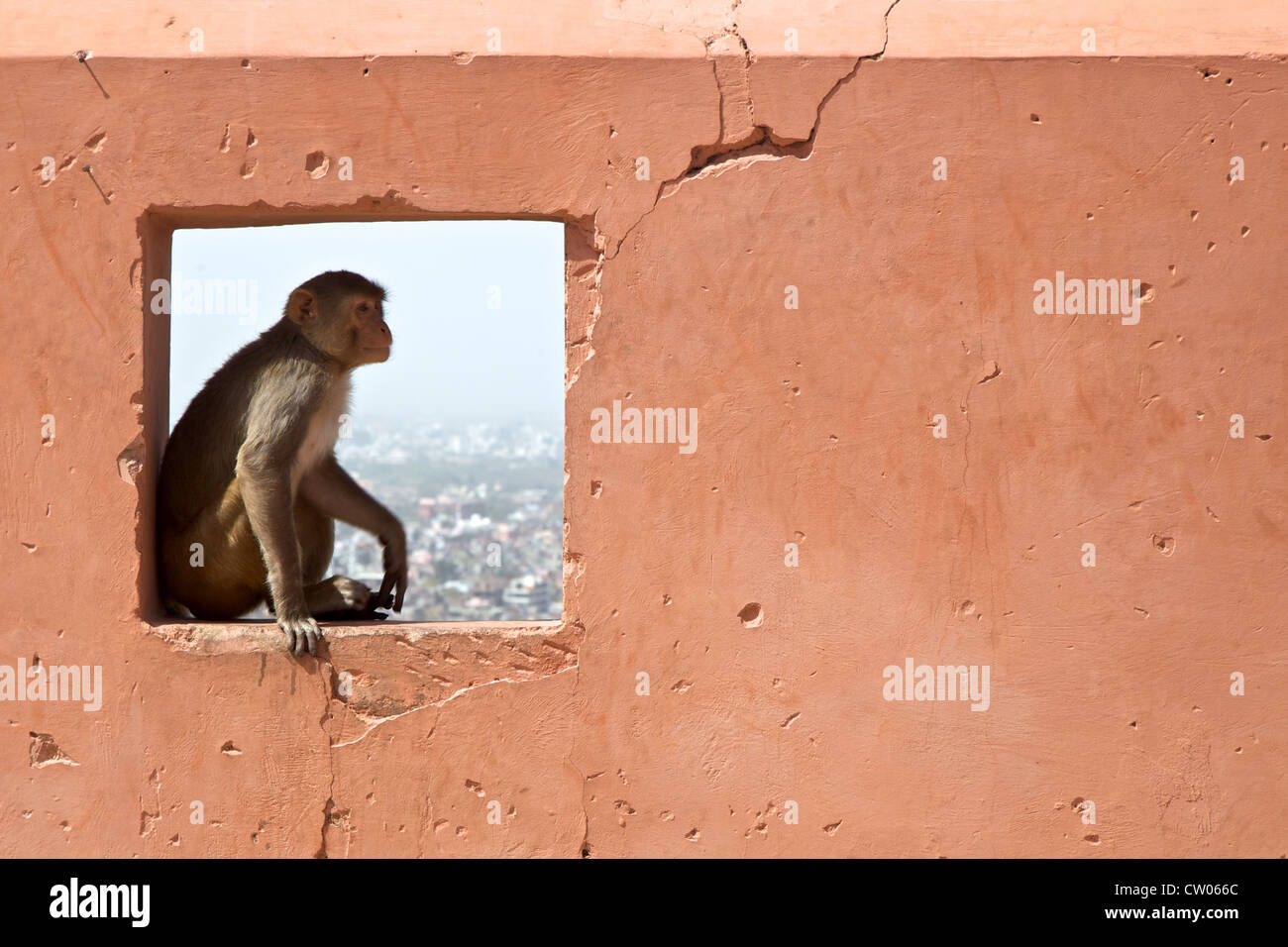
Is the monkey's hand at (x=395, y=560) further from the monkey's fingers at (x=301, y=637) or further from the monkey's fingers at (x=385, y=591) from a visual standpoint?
the monkey's fingers at (x=301, y=637)

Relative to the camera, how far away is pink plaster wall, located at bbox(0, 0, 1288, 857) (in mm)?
4070

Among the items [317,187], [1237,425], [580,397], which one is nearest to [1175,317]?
[1237,425]

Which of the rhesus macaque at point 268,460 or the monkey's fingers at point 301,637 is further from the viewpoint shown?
the rhesus macaque at point 268,460

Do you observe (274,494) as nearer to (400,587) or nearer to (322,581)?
(322,581)

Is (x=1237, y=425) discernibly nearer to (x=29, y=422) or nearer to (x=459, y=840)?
(x=459, y=840)

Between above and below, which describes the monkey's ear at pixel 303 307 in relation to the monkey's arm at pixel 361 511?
above

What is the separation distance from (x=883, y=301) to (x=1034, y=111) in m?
0.82

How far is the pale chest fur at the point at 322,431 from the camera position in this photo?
4586 mm

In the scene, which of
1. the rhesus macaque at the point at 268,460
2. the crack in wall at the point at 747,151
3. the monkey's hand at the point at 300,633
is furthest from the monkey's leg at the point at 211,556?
the crack in wall at the point at 747,151

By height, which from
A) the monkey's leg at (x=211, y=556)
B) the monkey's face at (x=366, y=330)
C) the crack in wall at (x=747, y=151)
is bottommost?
the monkey's leg at (x=211, y=556)

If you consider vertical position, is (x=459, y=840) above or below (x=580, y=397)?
below

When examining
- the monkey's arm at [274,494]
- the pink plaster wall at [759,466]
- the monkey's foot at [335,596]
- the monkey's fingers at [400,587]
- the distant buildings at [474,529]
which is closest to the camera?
the pink plaster wall at [759,466]

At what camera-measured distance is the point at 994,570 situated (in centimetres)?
409

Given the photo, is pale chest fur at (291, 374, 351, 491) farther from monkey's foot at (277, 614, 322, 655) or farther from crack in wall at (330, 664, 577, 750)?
crack in wall at (330, 664, 577, 750)
